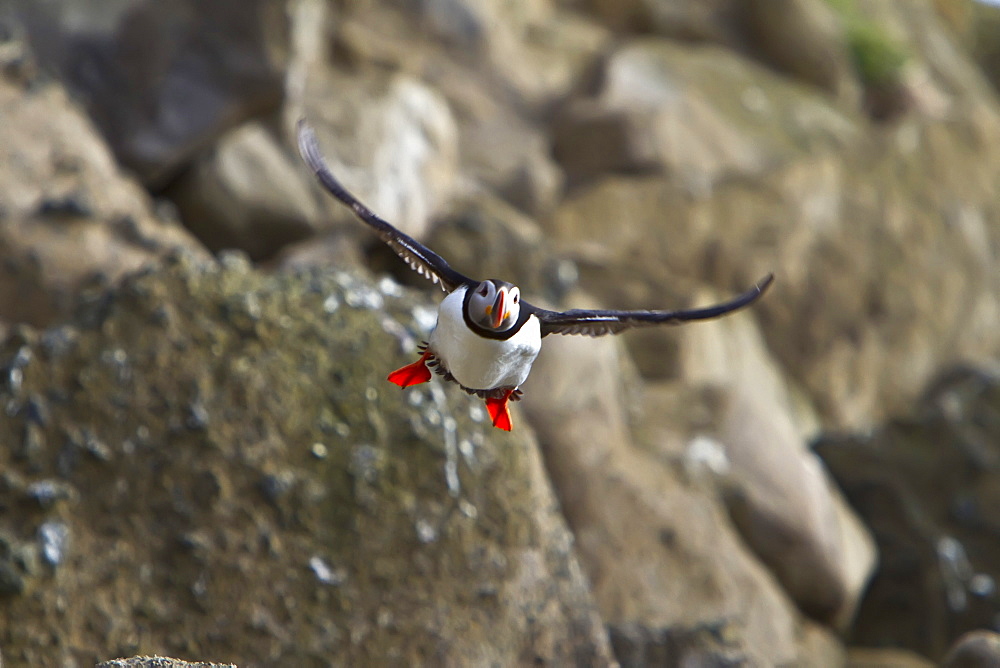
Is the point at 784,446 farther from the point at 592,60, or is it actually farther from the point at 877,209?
the point at 592,60

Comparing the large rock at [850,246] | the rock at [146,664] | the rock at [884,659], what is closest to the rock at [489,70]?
the large rock at [850,246]

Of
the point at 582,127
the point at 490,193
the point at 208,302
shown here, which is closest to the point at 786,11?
the point at 582,127

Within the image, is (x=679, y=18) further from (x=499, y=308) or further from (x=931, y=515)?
(x=499, y=308)

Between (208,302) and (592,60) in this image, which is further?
(592,60)

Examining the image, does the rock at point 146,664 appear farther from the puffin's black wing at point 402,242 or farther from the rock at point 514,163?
the rock at point 514,163

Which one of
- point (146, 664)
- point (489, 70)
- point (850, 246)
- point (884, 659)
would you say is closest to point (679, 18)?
point (489, 70)

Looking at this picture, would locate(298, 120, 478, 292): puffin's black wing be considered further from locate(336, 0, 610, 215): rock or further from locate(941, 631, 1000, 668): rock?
locate(336, 0, 610, 215): rock
